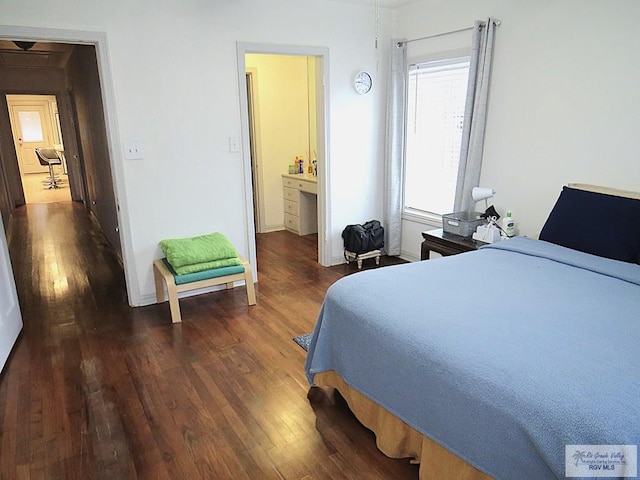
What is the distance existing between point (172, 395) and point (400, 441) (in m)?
1.34

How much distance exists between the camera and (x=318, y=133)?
4406 millimetres

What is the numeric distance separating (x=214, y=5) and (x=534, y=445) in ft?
12.1

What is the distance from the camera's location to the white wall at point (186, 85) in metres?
3.31

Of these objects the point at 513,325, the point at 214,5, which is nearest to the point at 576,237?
the point at 513,325

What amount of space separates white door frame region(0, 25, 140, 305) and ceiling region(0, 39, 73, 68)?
123 inches

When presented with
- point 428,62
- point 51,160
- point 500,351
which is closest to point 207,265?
point 500,351

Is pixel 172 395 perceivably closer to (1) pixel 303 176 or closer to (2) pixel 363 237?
(2) pixel 363 237

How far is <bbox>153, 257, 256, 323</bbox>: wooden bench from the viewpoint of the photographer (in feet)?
11.1

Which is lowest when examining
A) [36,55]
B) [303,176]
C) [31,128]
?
[303,176]

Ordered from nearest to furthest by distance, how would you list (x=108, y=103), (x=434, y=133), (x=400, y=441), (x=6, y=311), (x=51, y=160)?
1. (x=400, y=441)
2. (x=6, y=311)
3. (x=108, y=103)
4. (x=434, y=133)
5. (x=51, y=160)

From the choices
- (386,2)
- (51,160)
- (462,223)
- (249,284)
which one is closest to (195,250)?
(249,284)

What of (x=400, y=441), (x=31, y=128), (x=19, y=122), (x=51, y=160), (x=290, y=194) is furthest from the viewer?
(x=31, y=128)

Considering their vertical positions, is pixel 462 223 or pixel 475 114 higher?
pixel 475 114

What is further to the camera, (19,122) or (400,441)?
(19,122)
